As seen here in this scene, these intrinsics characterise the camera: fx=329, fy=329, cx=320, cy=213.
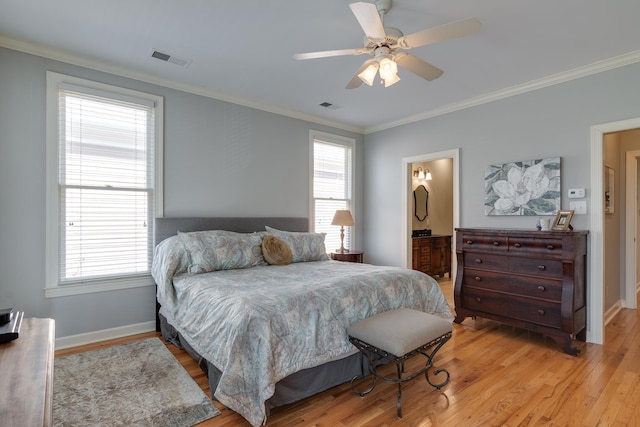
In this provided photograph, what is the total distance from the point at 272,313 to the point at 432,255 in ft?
15.2

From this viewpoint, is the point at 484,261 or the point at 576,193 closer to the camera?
the point at 576,193

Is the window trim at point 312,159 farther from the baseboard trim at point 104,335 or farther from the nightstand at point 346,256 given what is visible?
the baseboard trim at point 104,335

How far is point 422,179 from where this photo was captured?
6488mm

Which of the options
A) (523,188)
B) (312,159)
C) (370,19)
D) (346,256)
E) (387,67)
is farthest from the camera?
(312,159)

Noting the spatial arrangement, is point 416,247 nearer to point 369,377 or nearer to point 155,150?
point 369,377

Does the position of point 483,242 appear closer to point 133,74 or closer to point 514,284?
point 514,284

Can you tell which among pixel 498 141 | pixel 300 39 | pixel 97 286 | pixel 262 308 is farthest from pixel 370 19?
pixel 97 286

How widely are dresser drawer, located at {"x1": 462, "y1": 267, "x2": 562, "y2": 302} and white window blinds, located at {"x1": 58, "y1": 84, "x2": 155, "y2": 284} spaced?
3518mm

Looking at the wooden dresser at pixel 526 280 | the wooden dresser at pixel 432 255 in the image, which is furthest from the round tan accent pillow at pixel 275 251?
the wooden dresser at pixel 432 255

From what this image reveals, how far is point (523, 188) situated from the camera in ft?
12.0

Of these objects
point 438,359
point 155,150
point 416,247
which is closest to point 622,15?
point 438,359

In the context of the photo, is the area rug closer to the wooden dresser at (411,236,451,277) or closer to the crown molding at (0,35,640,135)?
the crown molding at (0,35,640,135)

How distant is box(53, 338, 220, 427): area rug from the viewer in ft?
6.59

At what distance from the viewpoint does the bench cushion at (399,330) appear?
202cm
